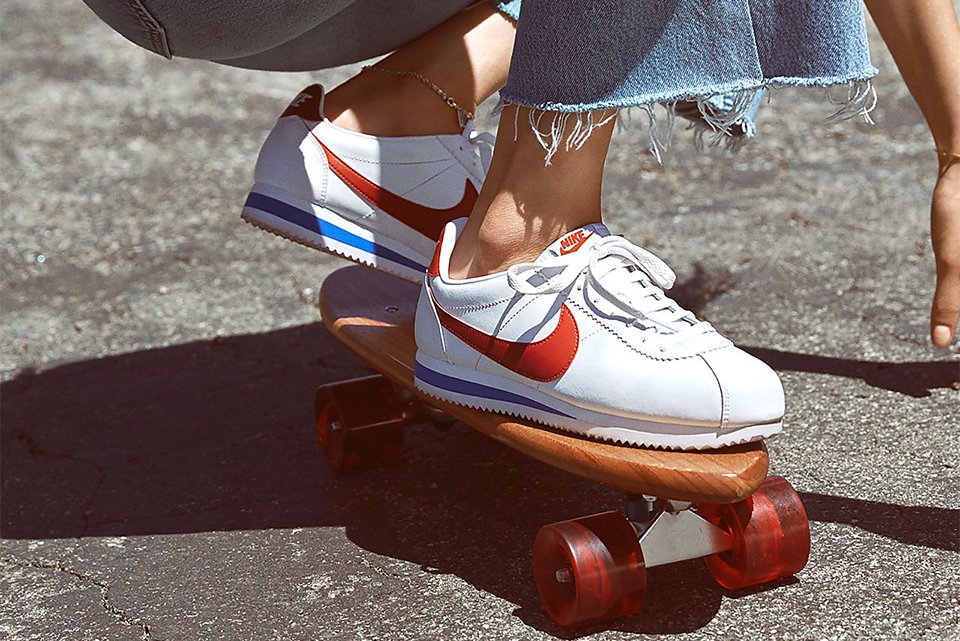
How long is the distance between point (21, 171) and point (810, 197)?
1908 mm

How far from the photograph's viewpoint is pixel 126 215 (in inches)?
108

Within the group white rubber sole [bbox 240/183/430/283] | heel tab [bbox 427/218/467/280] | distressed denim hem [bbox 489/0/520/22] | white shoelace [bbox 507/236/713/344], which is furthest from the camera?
distressed denim hem [bbox 489/0/520/22]

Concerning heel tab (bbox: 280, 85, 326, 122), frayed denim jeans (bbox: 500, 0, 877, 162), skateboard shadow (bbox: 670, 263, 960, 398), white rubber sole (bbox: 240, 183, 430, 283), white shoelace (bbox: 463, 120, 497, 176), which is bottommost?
skateboard shadow (bbox: 670, 263, 960, 398)

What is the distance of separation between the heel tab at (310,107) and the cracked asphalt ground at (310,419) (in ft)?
1.52

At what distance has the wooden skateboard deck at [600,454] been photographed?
45.1 inches

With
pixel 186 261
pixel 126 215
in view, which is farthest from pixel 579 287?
pixel 126 215

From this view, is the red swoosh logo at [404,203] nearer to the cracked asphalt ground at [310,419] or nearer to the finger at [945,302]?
the cracked asphalt ground at [310,419]

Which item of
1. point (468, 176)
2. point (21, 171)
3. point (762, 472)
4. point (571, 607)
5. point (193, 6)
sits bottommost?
point (21, 171)

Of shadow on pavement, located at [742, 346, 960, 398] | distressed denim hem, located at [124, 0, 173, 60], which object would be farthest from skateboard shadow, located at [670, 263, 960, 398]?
distressed denim hem, located at [124, 0, 173, 60]

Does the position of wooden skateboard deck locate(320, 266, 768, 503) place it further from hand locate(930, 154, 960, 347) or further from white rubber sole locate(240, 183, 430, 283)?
hand locate(930, 154, 960, 347)

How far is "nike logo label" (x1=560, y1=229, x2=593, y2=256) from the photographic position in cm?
128

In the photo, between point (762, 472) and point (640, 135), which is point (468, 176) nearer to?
point (762, 472)

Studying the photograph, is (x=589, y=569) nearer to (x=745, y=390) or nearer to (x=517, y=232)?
(x=745, y=390)

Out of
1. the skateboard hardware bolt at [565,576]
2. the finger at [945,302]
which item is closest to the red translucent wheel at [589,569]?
the skateboard hardware bolt at [565,576]
